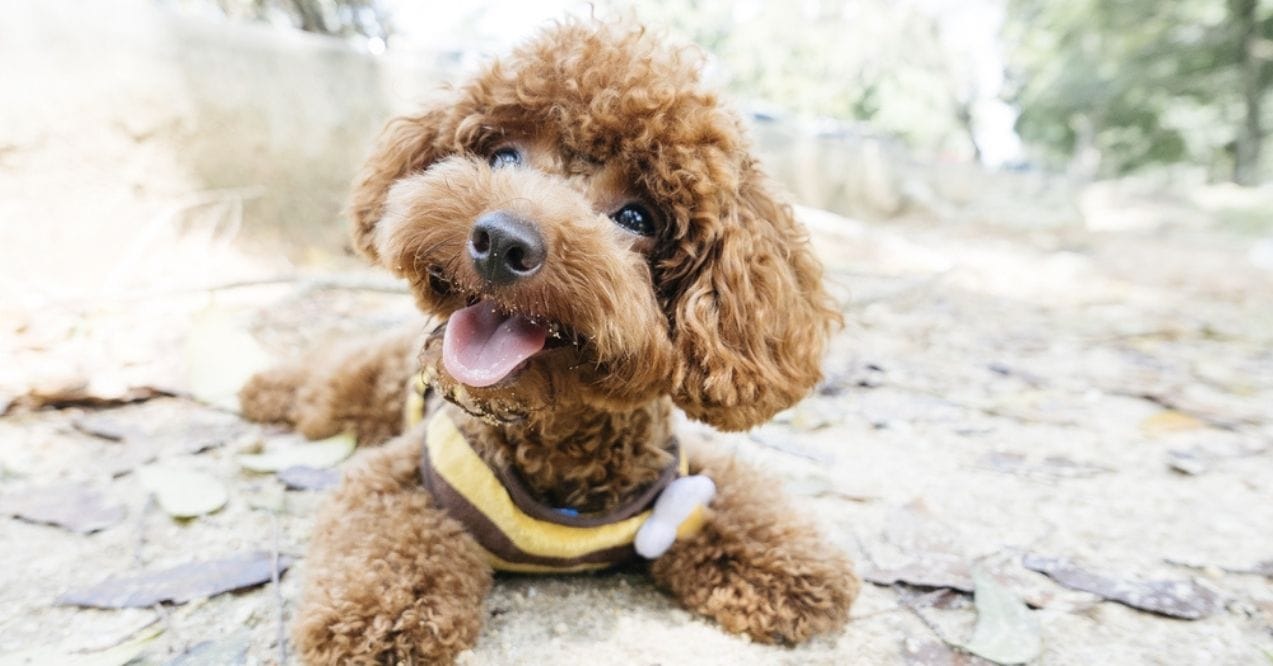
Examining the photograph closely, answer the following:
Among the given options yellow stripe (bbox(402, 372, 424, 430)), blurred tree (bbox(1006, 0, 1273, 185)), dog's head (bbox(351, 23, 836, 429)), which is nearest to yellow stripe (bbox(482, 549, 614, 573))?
dog's head (bbox(351, 23, 836, 429))

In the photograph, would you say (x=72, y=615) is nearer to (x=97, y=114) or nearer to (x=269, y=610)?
(x=269, y=610)

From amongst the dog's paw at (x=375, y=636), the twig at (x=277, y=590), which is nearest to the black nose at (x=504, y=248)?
the dog's paw at (x=375, y=636)

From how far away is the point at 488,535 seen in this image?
1668 mm

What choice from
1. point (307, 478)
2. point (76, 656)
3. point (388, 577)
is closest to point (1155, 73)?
point (307, 478)

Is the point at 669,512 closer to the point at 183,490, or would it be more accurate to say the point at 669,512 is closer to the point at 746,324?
the point at 746,324

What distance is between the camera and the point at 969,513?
Result: 2234mm

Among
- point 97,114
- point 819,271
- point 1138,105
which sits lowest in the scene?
point 1138,105

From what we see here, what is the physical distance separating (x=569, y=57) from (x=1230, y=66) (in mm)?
16320

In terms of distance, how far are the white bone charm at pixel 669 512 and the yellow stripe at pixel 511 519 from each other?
32mm

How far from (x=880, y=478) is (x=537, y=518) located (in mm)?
1257

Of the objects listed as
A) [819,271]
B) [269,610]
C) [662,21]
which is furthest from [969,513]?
[269,610]

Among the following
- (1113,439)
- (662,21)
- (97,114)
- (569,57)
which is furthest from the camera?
(97,114)

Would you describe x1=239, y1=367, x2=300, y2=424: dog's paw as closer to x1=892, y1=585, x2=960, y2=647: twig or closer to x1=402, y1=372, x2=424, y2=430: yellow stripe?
x1=402, y1=372, x2=424, y2=430: yellow stripe

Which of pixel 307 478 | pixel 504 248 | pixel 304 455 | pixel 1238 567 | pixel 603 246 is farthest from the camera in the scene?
pixel 304 455
